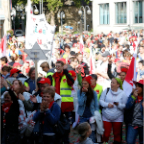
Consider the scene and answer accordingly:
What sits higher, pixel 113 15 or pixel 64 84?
pixel 113 15

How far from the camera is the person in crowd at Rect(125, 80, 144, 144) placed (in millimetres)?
5156

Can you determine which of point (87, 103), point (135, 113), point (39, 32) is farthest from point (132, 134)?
point (39, 32)

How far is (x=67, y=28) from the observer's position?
40219 mm

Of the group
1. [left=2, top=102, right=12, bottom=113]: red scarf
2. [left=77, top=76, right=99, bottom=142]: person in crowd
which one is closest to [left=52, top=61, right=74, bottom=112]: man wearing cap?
[left=77, top=76, right=99, bottom=142]: person in crowd

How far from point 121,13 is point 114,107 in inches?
1529

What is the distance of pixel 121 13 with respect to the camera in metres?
43.2

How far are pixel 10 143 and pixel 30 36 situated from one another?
6.05 m

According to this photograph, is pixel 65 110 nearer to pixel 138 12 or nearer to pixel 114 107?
pixel 114 107

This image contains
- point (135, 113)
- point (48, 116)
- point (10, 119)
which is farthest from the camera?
point (135, 113)

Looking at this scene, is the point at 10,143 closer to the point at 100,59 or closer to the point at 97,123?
the point at 97,123

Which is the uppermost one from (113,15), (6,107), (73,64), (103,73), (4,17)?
(113,15)

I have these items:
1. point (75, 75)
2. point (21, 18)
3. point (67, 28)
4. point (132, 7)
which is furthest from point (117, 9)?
point (75, 75)

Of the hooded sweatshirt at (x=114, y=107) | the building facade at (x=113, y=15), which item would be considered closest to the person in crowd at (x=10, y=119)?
the hooded sweatshirt at (x=114, y=107)

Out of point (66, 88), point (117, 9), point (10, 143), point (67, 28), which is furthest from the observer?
point (117, 9)
